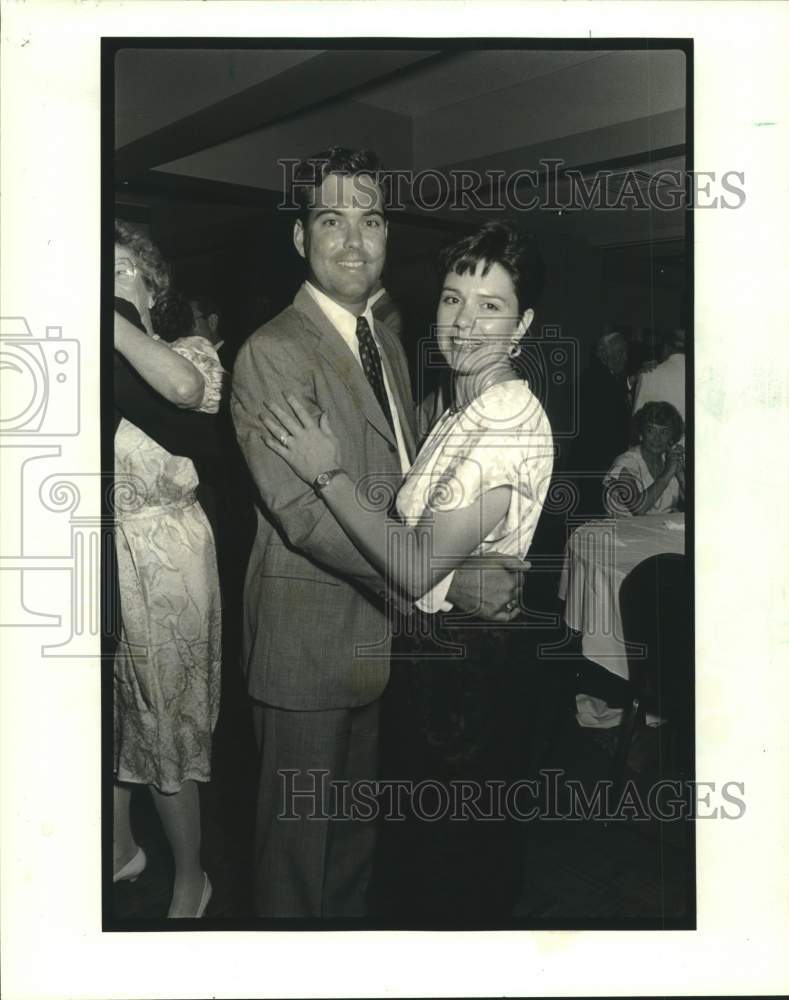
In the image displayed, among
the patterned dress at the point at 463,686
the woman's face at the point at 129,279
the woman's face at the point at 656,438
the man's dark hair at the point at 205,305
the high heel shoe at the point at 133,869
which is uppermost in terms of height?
the woman's face at the point at 129,279

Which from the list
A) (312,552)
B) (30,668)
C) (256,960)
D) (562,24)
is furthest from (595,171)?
(256,960)

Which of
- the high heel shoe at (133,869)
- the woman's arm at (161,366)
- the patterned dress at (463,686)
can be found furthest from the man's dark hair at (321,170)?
the high heel shoe at (133,869)

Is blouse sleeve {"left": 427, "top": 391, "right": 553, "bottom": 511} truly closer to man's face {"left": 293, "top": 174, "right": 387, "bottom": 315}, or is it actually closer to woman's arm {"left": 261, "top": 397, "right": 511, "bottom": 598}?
woman's arm {"left": 261, "top": 397, "right": 511, "bottom": 598}

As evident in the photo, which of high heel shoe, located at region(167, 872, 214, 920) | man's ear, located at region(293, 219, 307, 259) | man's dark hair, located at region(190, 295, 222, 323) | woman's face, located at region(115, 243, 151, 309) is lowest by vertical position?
high heel shoe, located at region(167, 872, 214, 920)

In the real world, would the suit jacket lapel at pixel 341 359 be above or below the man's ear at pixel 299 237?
below

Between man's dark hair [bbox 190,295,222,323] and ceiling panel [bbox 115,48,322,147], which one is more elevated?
ceiling panel [bbox 115,48,322,147]

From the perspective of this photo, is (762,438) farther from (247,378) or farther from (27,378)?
(27,378)

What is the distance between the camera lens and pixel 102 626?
1.47 m

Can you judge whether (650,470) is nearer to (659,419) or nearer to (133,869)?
(659,419)

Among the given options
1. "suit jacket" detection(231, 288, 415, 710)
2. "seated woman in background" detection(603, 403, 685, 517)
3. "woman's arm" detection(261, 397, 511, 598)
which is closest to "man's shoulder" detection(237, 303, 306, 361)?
"suit jacket" detection(231, 288, 415, 710)

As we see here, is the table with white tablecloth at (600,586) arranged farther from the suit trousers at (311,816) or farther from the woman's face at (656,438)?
the suit trousers at (311,816)

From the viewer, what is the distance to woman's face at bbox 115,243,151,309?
143 cm

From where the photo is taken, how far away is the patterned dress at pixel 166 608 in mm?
1423

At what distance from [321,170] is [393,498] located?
2.00 ft
